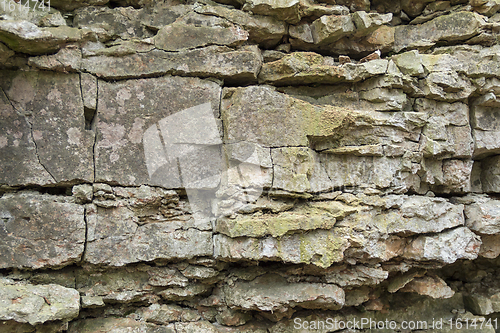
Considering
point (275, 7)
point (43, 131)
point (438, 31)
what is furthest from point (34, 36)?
point (438, 31)

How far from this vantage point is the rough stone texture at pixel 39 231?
10.8ft

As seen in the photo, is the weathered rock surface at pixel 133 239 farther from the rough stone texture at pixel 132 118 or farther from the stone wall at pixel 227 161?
the rough stone texture at pixel 132 118

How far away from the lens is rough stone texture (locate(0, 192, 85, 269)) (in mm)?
3289

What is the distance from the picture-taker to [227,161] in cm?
368

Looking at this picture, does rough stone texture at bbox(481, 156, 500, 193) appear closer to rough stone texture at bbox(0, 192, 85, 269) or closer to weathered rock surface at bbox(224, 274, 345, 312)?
weathered rock surface at bbox(224, 274, 345, 312)

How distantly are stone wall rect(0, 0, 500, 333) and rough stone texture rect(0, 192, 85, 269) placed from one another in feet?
→ 0.05

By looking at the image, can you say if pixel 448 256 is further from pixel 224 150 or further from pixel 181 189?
pixel 181 189

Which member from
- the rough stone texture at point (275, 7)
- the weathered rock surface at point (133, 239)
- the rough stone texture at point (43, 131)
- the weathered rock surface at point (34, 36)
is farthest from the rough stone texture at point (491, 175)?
the weathered rock surface at point (34, 36)

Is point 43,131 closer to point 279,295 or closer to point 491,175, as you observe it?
point 279,295

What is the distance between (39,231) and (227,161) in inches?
82.4

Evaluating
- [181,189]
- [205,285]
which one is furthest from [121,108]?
[205,285]

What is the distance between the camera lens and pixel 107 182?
3521 mm

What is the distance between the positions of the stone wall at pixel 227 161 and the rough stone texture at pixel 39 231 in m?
0.01

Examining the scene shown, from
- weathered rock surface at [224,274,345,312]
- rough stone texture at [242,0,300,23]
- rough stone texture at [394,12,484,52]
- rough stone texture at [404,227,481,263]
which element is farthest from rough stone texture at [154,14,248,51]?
rough stone texture at [404,227,481,263]
